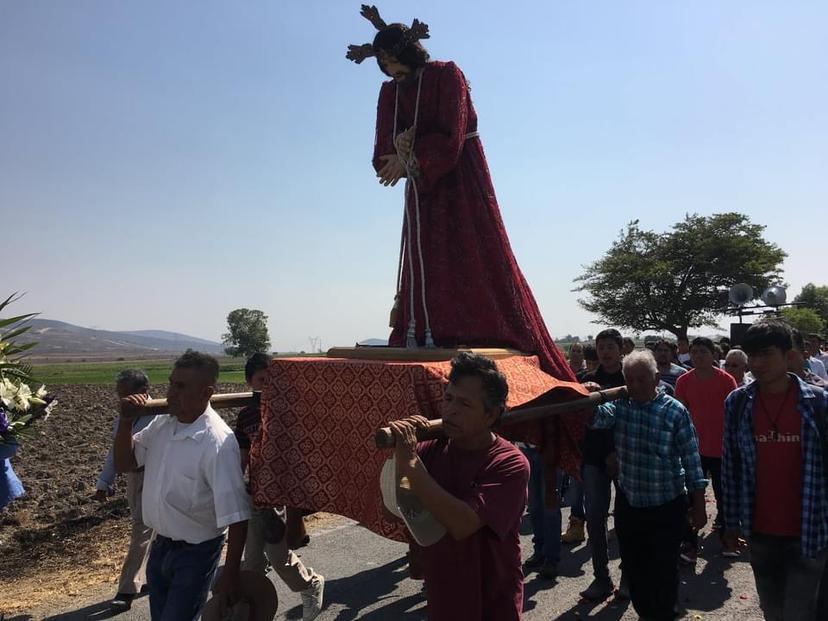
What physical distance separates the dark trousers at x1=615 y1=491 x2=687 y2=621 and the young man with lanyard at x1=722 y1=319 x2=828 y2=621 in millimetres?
435

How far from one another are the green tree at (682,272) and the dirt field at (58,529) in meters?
32.7

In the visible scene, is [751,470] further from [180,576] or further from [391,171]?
[180,576]

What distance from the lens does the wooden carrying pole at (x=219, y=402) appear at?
2.89 metres

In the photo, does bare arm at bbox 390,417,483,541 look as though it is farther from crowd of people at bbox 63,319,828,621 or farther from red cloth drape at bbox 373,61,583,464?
red cloth drape at bbox 373,61,583,464

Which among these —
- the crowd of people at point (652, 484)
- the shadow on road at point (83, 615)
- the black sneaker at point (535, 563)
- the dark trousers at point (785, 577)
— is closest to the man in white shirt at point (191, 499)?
the crowd of people at point (652, 484)

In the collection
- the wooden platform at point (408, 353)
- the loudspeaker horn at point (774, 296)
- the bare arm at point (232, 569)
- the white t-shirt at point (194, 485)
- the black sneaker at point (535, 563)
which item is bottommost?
the black sneaker at point (535, 563)

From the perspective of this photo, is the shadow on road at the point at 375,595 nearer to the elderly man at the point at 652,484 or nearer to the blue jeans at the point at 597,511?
the blue jeans at the point at 597,511

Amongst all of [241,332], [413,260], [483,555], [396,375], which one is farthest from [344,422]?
[241,332]

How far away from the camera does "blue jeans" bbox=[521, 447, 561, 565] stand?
5496 mm

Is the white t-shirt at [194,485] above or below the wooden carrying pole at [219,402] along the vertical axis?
below

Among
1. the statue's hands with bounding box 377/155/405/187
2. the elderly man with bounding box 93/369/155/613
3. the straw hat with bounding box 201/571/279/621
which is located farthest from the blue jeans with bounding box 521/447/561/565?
the elderly man with bounding box 93/369/155/613

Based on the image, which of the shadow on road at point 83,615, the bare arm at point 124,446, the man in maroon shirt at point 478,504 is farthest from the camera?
the shadow on road at point 83,615

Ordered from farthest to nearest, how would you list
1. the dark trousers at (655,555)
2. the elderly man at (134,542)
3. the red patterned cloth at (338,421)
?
Answer: the elderly man at (134,542)
the dark trousers at (655,555)
the red patterned cloth at (338,421)

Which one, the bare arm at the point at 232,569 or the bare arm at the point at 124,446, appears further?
the bare arm at the point at 124,446
